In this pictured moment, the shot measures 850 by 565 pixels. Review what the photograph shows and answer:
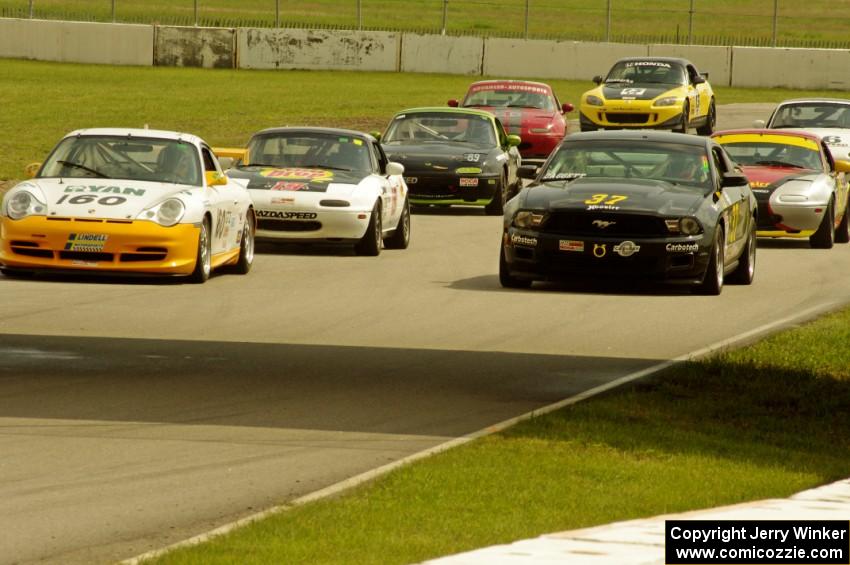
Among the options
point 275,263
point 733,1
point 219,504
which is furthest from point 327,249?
point 733,1

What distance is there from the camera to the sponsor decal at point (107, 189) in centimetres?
1636

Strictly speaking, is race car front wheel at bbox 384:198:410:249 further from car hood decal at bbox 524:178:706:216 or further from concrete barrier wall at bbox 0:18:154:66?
concrete barrier wall at bbox 0:18:154:66

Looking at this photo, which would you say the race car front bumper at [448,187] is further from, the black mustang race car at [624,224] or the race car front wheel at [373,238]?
the black mustang race car at [624,224]

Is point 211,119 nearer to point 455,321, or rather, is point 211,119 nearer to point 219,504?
point 455,321

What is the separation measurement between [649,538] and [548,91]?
28.0 meters

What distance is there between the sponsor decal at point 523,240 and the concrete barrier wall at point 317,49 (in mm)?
39803

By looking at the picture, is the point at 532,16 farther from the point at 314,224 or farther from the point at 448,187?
the point at 314,224

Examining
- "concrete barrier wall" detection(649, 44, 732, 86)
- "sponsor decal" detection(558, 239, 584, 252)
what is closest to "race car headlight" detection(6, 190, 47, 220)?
"sponsor decal" detection(558, 239, 584, 252)

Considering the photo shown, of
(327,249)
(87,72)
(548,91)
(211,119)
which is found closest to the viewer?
(327,249)

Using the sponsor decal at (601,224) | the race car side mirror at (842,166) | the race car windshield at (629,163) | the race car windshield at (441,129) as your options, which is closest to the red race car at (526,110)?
the race car windshield at (441,129)

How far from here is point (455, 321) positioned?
570 inches

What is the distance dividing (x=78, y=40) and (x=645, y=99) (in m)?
24.7

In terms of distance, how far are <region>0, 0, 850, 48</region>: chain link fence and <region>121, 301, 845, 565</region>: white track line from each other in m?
53.6

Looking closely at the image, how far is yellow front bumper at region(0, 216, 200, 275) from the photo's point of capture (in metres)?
15.9
